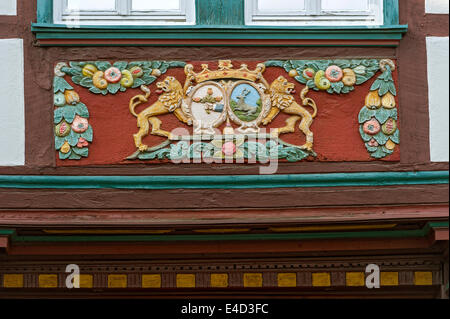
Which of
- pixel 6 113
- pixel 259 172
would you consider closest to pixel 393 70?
pixel 259 172

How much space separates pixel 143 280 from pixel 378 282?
1.73 meters

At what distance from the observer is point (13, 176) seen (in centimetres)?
961

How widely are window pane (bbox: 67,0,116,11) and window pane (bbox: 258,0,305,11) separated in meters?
1.10

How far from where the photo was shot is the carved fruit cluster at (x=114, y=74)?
9.75 meters

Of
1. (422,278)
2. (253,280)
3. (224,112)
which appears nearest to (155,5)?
(224,112)

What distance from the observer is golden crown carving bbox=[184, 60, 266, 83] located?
977 cm

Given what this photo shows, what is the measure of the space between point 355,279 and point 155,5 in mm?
2499

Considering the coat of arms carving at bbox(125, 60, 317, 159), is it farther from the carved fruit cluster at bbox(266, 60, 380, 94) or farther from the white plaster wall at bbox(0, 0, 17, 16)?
the white plaster wall at bbox(0, 0, 17, 16)

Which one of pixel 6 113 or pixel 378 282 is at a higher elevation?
pixel 6 113

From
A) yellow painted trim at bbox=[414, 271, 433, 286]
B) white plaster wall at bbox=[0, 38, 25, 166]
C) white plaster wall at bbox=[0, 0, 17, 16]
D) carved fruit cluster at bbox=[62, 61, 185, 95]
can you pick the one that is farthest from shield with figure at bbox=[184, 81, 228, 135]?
yellow painted trim at bbox=[414, 271, 433, 286]

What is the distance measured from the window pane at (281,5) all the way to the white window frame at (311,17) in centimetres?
3

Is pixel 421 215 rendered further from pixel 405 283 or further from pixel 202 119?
pixel 202 119

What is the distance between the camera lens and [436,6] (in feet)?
32.6

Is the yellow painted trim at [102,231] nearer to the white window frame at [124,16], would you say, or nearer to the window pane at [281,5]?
the white window frame at [124,16]
